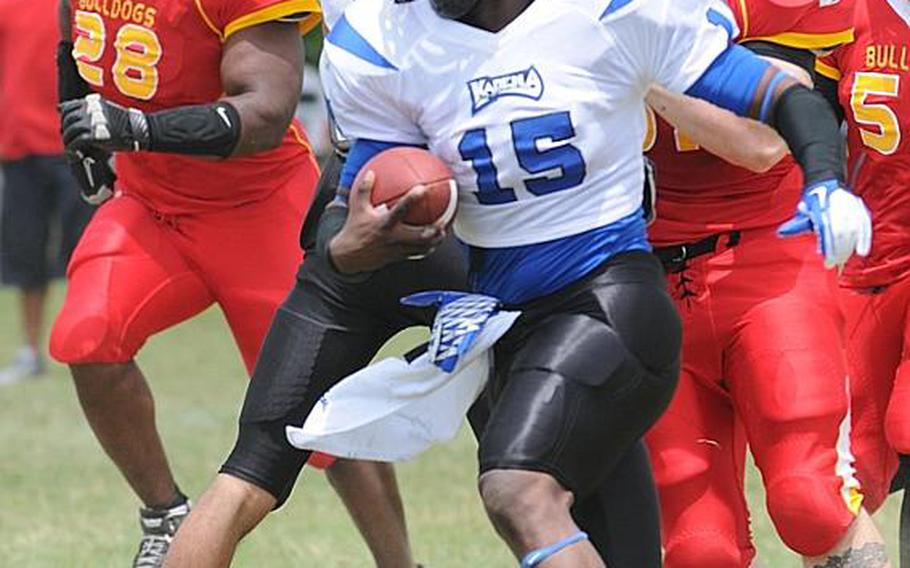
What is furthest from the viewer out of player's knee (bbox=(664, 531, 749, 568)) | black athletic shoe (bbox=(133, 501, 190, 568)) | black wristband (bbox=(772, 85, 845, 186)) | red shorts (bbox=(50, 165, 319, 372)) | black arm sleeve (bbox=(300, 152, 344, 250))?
black athletic shoe (bbox=(133, 501, 190, 568))

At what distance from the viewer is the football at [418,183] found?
426cm

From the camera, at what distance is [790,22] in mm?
4879

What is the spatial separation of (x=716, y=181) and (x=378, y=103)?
3.33 ft

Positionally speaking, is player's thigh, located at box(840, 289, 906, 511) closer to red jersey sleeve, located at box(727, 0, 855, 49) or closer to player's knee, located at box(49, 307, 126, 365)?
red jersey sleeve, located at box(727, 0, 855, 49)

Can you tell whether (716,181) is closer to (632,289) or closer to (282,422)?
(632,289)

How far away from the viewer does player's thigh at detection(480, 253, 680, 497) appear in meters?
4.16

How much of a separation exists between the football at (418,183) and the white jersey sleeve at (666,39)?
452 millimetres

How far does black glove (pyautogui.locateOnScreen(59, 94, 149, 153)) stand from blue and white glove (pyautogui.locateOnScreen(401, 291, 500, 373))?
122 centimetres

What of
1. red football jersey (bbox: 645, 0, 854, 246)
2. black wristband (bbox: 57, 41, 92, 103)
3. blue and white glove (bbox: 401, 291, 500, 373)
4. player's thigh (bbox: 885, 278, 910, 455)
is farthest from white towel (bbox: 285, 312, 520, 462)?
Answer: black wristband (bbox: 57, 41, 92, 103)

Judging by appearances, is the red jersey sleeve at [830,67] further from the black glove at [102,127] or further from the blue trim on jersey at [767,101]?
the black glove at [102,127]

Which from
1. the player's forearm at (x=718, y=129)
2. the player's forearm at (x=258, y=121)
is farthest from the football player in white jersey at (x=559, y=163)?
the player's forearm at (x=258, y=121)

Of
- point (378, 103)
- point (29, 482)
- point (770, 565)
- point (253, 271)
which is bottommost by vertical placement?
point (29, 482)

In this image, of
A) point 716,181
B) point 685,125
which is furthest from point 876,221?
point 685,125

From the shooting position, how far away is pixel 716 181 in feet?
16.6
